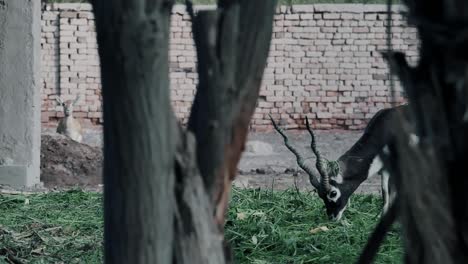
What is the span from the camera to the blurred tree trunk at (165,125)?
245 cm

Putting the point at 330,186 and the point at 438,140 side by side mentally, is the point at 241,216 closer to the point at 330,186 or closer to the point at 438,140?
the point at 330,186

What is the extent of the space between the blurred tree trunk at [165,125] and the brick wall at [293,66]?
648 inches

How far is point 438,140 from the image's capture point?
2342mm

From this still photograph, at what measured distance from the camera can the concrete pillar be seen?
10.6 meters

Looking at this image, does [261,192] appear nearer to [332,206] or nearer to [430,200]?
[332,206]

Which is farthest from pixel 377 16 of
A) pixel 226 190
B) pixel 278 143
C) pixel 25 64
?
pixel 226 190

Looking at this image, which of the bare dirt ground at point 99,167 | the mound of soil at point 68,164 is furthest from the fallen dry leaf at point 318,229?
the mound of soil at point 68,164

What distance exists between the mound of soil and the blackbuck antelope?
3.45m

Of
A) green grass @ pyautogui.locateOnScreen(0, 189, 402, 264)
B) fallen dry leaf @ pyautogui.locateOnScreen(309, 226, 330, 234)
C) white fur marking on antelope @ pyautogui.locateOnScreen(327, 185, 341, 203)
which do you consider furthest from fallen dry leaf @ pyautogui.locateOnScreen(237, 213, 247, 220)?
white fur marking on antelope @ pyautogui.locateOnScreen(327, 185, 341, 203)

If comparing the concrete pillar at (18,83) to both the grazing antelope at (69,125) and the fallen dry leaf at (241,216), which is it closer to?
the fallen dry leaf at (241,216)

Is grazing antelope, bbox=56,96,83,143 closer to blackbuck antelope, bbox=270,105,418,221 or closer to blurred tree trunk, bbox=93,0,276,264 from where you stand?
blackbuck antelope, bbox=270,105,418,221

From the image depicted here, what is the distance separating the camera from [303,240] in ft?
23.5

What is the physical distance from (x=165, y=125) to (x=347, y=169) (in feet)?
25.3

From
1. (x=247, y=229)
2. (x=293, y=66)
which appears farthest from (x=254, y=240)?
(x=293, y=66)
